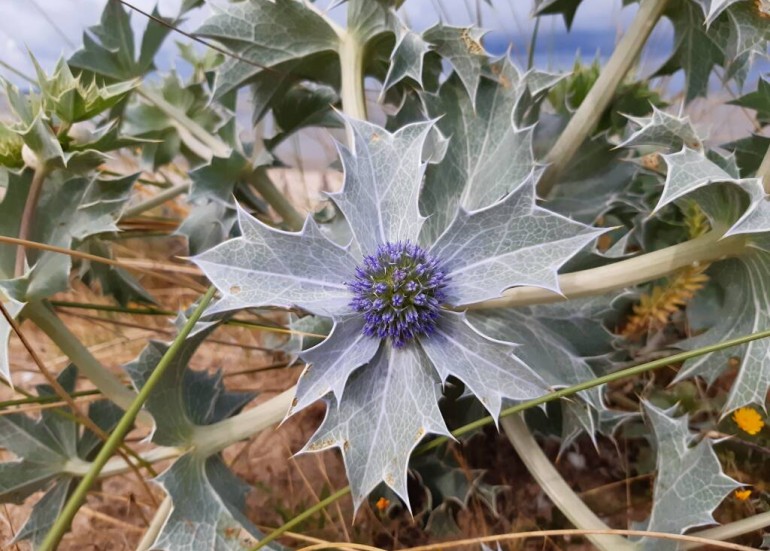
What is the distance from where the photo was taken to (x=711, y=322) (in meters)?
1.09

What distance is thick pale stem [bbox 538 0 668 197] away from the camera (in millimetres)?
940

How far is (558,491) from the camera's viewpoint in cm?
88

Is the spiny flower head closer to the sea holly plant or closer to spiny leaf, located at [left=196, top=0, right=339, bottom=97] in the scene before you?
the sea holly plant

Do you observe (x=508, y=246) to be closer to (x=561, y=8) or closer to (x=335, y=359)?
(x=335, y=359)

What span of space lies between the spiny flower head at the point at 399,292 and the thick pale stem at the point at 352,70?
38cm

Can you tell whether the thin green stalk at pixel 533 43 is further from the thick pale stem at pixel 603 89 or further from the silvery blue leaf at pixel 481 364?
the silvery blue leaf at pixel 481 364

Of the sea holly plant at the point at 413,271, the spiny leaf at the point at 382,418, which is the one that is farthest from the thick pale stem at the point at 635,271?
the spiny leaf at the point at 382,418

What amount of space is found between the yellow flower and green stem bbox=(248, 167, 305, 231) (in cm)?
79

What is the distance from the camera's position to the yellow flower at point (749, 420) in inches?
36.7

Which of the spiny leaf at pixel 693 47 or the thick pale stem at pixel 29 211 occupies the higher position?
the thick pale stem at pixel 29 211

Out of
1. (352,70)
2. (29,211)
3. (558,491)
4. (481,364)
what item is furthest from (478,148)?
(29,211)

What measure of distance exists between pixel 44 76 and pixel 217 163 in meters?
0.30

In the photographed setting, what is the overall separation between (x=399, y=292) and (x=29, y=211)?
52 cm

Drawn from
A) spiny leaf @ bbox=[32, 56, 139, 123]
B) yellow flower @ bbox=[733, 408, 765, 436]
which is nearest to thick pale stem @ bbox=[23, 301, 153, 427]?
spiny leaf @ bbox=[32, 56, 139, 123]
